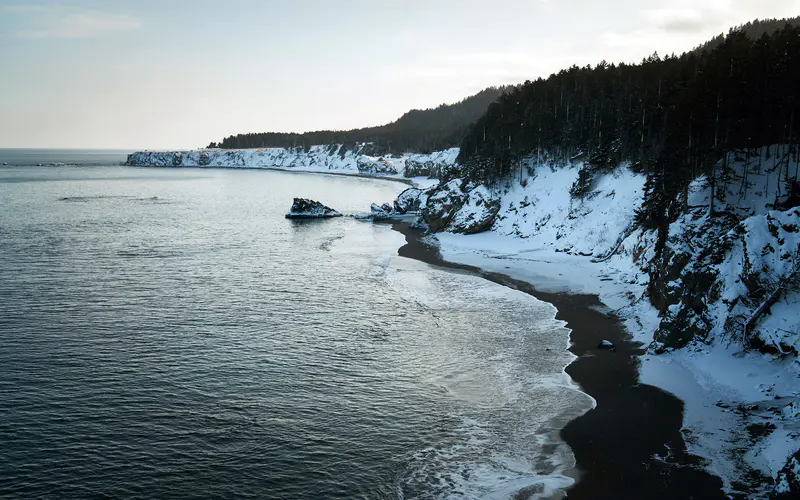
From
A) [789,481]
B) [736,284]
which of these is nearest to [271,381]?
[789,481]

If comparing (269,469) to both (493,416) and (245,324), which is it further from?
(245,324)

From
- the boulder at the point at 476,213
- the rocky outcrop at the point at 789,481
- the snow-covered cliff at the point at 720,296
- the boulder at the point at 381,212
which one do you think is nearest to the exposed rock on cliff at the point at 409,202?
the boulder at the point at 381,212

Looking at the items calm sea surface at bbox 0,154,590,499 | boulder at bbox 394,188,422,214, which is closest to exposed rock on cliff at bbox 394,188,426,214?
boulder at bbox 394,188,422,214

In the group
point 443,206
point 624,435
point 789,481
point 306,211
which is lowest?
point 624,435

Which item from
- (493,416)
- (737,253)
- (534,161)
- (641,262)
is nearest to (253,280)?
(493,416)

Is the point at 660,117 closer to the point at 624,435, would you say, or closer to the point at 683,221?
the point at 683,221
